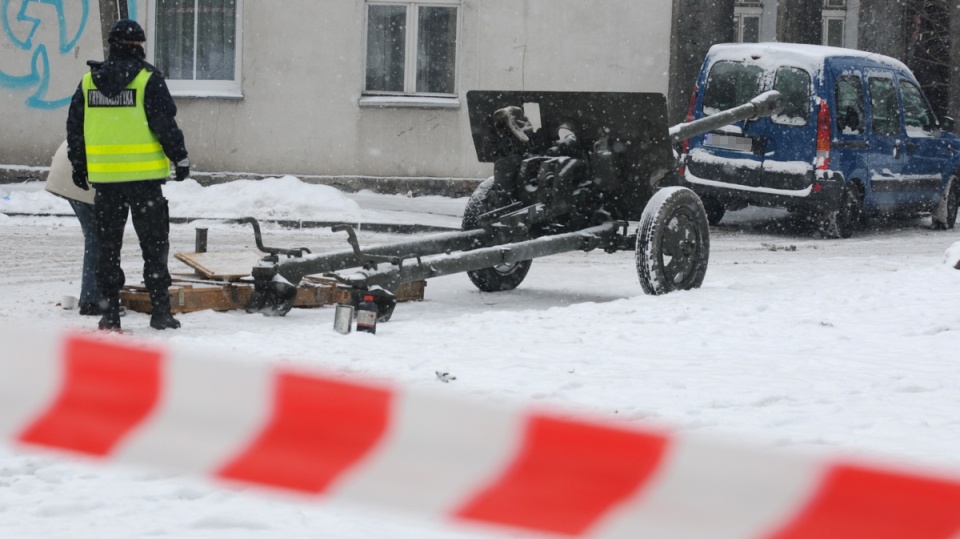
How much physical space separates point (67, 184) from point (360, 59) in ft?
31.7

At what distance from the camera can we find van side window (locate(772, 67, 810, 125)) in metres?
13.5

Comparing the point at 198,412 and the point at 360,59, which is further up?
the point at 360,59

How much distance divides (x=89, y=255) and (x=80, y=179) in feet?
2.17

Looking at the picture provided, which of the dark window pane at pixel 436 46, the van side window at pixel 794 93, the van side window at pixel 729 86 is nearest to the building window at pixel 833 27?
the dark window pane at pixel 436 46

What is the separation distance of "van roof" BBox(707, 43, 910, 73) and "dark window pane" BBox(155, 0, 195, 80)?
683cm

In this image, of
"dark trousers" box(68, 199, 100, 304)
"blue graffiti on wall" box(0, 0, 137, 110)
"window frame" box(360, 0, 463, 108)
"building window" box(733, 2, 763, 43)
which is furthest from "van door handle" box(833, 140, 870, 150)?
"blue graffiti on wall" box(0, 0, 137, 110)

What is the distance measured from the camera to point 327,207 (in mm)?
14836

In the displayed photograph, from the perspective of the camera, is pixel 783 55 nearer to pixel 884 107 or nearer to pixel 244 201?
pixel 884 107

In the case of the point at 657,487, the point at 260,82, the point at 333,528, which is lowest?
the point at 333,528

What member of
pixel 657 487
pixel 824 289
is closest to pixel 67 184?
pixel 824 289

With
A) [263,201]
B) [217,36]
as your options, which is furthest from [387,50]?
[263,201]

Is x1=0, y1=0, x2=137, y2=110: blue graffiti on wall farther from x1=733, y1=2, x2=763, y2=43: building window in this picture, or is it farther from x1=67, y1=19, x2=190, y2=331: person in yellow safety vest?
x1=67, y1=19, x2=190, y2=331: person in yellow safety vest

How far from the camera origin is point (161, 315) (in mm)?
7492

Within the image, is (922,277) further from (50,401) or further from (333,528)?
(50,401)
